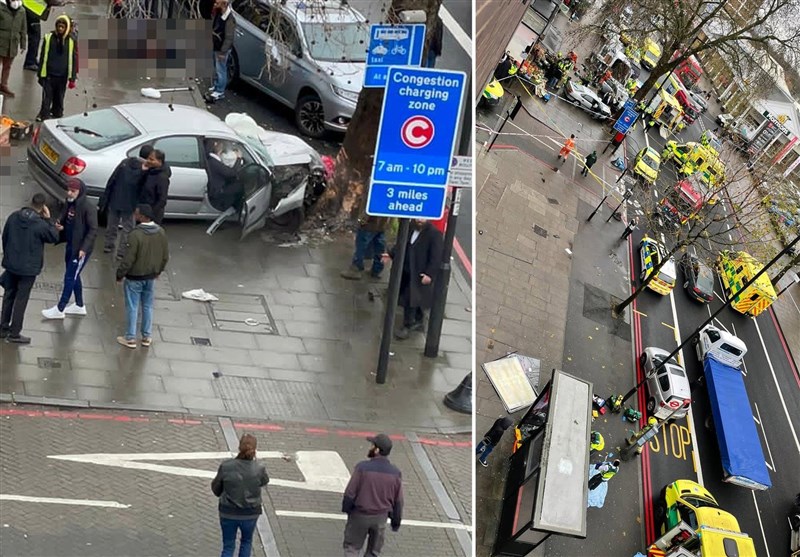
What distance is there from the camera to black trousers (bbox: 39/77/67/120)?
41.5ft

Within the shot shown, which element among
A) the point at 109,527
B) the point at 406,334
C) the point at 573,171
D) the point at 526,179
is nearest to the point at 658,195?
the point at 573,171

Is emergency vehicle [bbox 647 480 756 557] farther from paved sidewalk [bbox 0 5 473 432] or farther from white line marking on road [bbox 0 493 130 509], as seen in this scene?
white line marking on road [bbox 0 493 130 509]

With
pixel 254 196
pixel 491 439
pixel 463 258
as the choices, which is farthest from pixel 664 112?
pixel 254 196

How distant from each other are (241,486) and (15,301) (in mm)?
3819

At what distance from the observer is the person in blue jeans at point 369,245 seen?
43.5 ft

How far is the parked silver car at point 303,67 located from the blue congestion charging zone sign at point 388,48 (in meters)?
5.17

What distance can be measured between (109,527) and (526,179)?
23699 millimetres

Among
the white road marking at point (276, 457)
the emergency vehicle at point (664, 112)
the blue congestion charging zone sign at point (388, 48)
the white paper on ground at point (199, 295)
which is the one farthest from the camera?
the emergency vehicle at point (664, 112)

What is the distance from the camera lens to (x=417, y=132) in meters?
9.82

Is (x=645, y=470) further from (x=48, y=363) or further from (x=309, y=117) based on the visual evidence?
(x=48, y=363)

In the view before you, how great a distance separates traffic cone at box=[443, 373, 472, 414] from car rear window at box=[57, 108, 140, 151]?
227 inches

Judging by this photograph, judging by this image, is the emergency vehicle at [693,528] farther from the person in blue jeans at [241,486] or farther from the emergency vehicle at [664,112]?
the emergency vehicle at [664,112]

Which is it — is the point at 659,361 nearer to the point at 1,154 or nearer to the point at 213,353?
the point at 213,353

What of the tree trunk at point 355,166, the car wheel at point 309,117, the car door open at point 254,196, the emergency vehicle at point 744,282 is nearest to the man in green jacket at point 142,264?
the car door open at point 254,196
